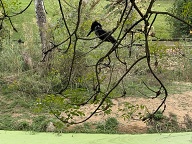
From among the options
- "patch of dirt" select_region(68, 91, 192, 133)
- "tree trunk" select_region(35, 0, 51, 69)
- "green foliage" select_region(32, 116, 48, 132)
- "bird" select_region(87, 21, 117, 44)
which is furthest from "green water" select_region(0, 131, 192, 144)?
"bird" select_region(87, 21, 117, 44)

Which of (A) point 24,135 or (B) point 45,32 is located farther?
(B) point 45,32

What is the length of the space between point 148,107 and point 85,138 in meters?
1.17

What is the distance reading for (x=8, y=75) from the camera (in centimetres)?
561

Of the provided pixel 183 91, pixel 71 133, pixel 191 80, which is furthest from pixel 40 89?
pixel 191 80

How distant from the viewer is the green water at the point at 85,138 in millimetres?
3867

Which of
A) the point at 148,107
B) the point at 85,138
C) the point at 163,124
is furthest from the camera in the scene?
the point at 148,107

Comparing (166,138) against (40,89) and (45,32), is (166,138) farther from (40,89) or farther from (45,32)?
(45,32)

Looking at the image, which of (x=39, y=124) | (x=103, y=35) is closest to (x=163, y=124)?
(x=39, y=124)

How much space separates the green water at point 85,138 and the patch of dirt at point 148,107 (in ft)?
1.37

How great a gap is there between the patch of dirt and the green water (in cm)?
42

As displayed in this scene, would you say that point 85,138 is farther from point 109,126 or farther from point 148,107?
point 148,107

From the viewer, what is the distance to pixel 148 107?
5.04 metres

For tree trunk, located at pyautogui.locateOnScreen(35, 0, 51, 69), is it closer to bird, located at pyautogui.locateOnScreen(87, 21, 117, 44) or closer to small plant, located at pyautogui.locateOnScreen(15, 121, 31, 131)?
small plant, located at pyautogui.locateOnScreen(15, 121, 31, 131)

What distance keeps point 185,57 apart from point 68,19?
175cm
